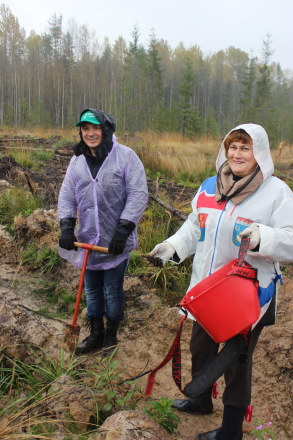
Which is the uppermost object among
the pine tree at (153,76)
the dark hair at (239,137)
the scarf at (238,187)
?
the pine tree at (153,76)

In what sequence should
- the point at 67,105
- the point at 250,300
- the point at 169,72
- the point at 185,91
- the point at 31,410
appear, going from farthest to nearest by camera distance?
the point at 169,72 < the point at 67,105 < the point at 185,91 < the point at 31,410 < the point at 250,300

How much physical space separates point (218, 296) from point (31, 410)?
1198 mm

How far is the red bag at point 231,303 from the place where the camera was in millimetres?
1404

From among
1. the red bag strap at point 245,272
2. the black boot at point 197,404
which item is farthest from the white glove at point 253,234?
the black boot at point 197,404

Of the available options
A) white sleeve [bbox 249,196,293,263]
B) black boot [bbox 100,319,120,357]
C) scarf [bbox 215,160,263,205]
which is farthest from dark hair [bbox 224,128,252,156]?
black boot [bbox 100,319,120,357]

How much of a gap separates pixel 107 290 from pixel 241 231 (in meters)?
1.47

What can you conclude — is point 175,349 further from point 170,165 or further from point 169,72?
point 169,72

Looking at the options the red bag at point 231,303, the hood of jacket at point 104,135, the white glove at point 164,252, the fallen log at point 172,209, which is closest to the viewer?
the red bag at point 231,303

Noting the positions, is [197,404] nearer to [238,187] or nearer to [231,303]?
[231,303]

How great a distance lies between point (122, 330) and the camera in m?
3.30

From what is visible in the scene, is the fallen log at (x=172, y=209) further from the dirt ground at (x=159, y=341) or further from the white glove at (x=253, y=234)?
the white glove at (x=253, y=234)

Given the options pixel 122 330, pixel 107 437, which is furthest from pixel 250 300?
pixel 122 330

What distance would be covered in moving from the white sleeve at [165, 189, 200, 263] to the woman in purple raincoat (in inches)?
24.4

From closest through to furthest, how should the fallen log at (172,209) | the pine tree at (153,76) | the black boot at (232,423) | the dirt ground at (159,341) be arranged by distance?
the black boot at (232,423)
the dirt ground at (159,341)
the fallen log at (172,209)
the pine tree at (153,76)
